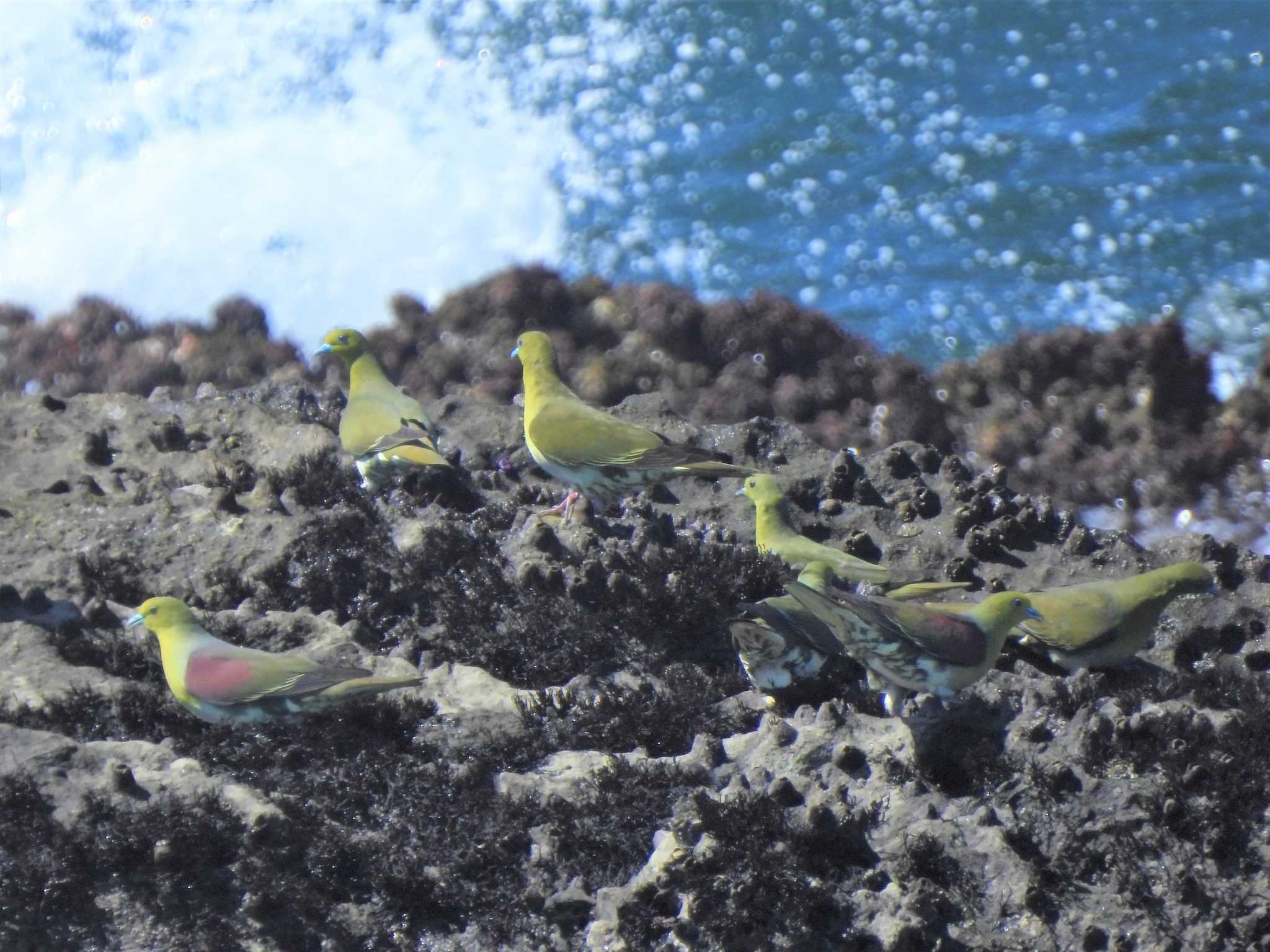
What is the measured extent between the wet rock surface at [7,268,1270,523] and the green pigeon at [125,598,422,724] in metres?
3.94

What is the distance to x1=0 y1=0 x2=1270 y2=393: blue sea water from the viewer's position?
12.4 meters

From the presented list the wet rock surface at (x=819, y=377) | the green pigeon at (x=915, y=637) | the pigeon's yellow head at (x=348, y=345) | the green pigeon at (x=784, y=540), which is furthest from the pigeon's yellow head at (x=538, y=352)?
the green pigeon at (x=915, y=637)

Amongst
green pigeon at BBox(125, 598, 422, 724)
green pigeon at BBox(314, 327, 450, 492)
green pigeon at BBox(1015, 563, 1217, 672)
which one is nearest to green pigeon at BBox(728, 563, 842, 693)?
green pigeon at BBox(1015, 563, 1217, 672)

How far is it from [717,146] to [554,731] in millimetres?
10948

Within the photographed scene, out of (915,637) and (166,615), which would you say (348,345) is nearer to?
(166,615)

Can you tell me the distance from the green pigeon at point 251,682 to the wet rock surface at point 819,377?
394 cm

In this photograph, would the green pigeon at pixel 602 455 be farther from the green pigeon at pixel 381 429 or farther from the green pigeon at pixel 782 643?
the green pigeon at pixel 782 643

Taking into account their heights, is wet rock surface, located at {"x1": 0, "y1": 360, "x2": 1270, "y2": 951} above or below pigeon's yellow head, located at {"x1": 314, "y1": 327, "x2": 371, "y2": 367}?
below

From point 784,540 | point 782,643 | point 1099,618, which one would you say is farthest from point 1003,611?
point 784,540

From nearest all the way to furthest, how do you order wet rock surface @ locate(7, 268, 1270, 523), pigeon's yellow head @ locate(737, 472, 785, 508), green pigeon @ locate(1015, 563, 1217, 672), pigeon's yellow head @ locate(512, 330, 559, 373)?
green pigeon @ locate(1015, 563, 1217, 672) → pigeon's yellow head @ locate(737, 472, 785, 508) → pigeon's yellow head @ locate(512, 330, 559, 373) → wet rock surface @ locate(7, 268, 1270, 523)

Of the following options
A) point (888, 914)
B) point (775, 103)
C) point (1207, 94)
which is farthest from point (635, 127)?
point (888, 914)

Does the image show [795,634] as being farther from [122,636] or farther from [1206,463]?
[1206,463]

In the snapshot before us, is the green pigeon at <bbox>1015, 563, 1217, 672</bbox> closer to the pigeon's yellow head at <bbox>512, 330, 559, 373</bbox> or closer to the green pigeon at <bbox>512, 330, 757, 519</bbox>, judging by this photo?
the green pigeon at <bbox>512, 330, 757, 519</bbox>

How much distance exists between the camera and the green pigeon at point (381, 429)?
595 centimetres
